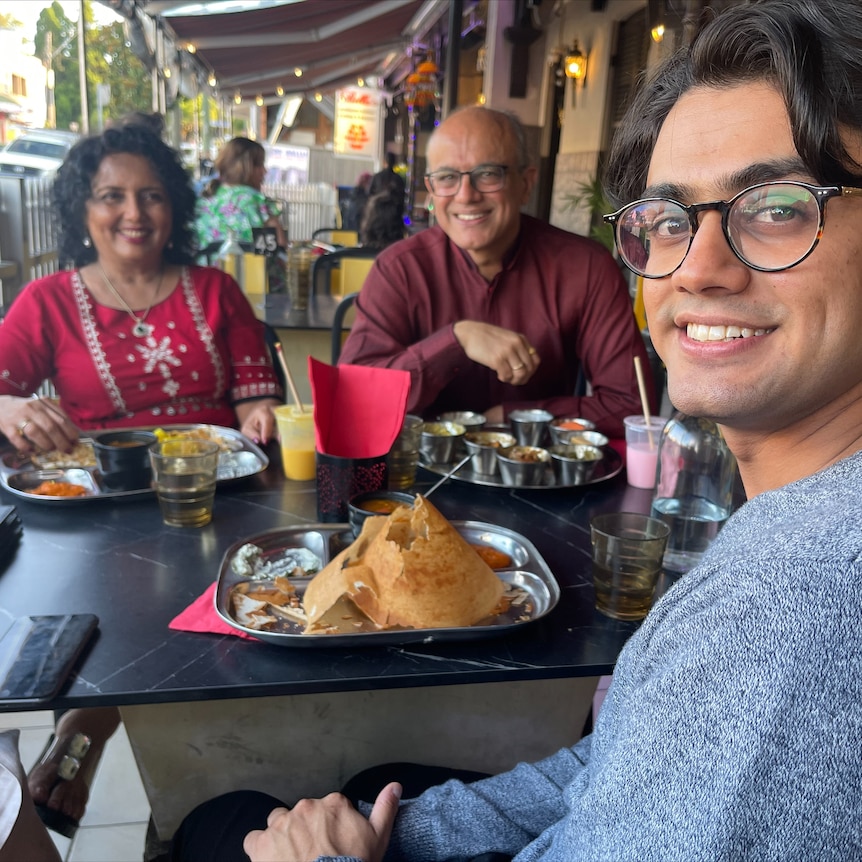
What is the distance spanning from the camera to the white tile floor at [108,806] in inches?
77.6

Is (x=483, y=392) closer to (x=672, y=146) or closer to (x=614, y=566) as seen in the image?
(x=614, y=566)

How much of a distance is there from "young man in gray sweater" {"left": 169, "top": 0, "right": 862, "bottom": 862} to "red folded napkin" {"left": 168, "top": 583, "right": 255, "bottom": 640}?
281mm

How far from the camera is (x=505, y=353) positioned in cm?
216

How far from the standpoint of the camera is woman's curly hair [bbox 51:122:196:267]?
242cm

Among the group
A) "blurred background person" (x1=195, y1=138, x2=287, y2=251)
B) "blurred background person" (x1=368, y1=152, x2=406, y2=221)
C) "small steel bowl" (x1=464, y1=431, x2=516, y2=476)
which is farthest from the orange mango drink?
"blurred background person" (x1=368, y1=152, x2=406, y2=221)

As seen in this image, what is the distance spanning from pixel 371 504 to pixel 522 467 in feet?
1.54

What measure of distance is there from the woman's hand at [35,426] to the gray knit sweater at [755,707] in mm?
1629

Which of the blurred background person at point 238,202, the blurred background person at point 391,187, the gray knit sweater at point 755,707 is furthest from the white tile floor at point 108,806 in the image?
the blurred background person at point 391,187

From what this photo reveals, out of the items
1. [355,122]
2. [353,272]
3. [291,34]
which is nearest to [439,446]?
[353,272]

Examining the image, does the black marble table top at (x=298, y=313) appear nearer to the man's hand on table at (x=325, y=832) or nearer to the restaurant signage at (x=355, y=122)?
the man's hand on table at (x=325, y=832)

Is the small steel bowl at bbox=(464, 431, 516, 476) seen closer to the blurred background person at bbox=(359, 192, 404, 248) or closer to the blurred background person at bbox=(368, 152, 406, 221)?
the blurred background person at bbox=(359, 192, 404, 248)

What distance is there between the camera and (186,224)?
269 cm

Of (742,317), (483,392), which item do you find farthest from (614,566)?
(483,392)

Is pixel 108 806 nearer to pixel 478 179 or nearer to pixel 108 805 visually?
pixel 108 805
